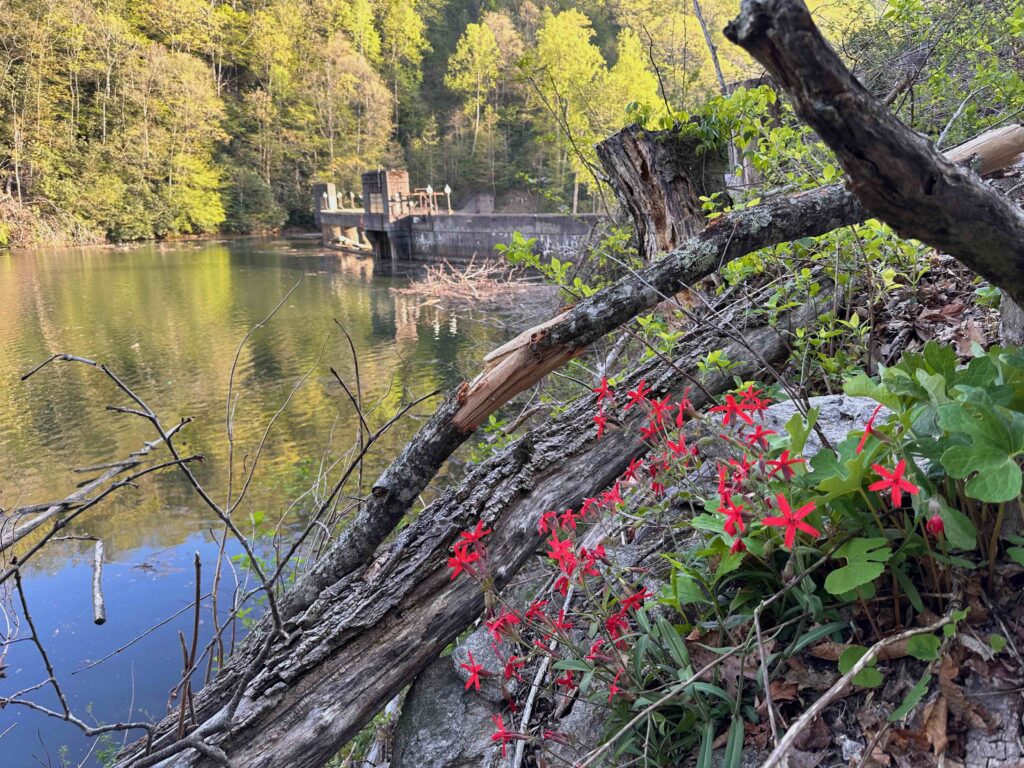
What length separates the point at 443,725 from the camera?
7.11 ft

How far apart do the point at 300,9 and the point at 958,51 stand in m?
53.1

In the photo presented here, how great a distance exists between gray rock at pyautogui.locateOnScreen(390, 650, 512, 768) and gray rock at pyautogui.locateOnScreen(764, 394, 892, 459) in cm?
113

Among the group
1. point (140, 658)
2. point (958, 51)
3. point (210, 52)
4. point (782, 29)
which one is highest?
point (210, 52)

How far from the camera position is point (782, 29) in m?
0.96

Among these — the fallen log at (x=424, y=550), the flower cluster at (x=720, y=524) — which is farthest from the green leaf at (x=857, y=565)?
the fallen log at (x=424, y=550)

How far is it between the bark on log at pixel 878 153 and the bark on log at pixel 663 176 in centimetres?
268

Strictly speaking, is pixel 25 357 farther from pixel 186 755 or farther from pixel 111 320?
pixel 186 755

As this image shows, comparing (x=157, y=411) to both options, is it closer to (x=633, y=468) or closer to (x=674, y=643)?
(x=633, y=468)

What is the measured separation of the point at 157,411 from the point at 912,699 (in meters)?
10.7

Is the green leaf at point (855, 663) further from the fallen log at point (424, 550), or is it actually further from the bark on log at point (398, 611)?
the fallen log at point (424, 550)

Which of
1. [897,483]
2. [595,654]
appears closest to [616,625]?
[595,654]

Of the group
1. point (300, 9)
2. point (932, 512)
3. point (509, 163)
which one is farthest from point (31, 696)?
point (300, 9)

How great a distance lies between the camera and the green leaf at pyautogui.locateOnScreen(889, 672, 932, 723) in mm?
1138

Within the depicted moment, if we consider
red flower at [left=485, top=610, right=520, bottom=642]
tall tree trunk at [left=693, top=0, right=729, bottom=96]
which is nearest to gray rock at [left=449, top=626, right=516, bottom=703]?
red flower at [left=485, top=610, right=520, bottom=642]
